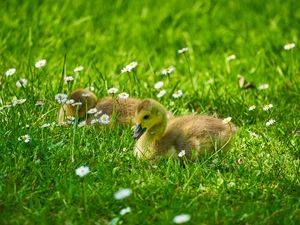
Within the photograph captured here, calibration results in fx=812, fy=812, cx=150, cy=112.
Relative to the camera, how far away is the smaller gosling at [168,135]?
4762mm

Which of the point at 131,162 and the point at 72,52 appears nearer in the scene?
the point at 131,162

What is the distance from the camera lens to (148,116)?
4.80m

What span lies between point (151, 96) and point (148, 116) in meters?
1.06

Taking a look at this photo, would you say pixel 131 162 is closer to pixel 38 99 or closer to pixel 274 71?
pixel 38 99

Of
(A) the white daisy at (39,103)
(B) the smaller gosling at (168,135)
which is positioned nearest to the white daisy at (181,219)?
(B) the smaller gosling at (168,135)

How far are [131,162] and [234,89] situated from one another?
5.99 ft

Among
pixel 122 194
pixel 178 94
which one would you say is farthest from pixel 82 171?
pixel 178 94

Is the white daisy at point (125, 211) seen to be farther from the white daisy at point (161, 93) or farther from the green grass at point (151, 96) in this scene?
the white daisy at point (161, 93)

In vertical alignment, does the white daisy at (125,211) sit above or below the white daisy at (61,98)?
above

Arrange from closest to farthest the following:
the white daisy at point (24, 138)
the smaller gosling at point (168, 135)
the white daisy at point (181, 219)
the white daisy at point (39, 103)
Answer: the white daisy at point (181, 219) < the white daisy at point (24, 138) < the smaller gosling at point (168, 135) < the white daisy at point (39, 103)

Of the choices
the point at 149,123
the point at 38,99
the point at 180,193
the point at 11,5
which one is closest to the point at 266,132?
the point at 149,123

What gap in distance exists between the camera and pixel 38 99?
545cm

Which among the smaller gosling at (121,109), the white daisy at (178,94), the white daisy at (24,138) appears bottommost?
the white daisy at (178,94)

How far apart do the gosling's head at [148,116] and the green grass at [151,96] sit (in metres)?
0.16
